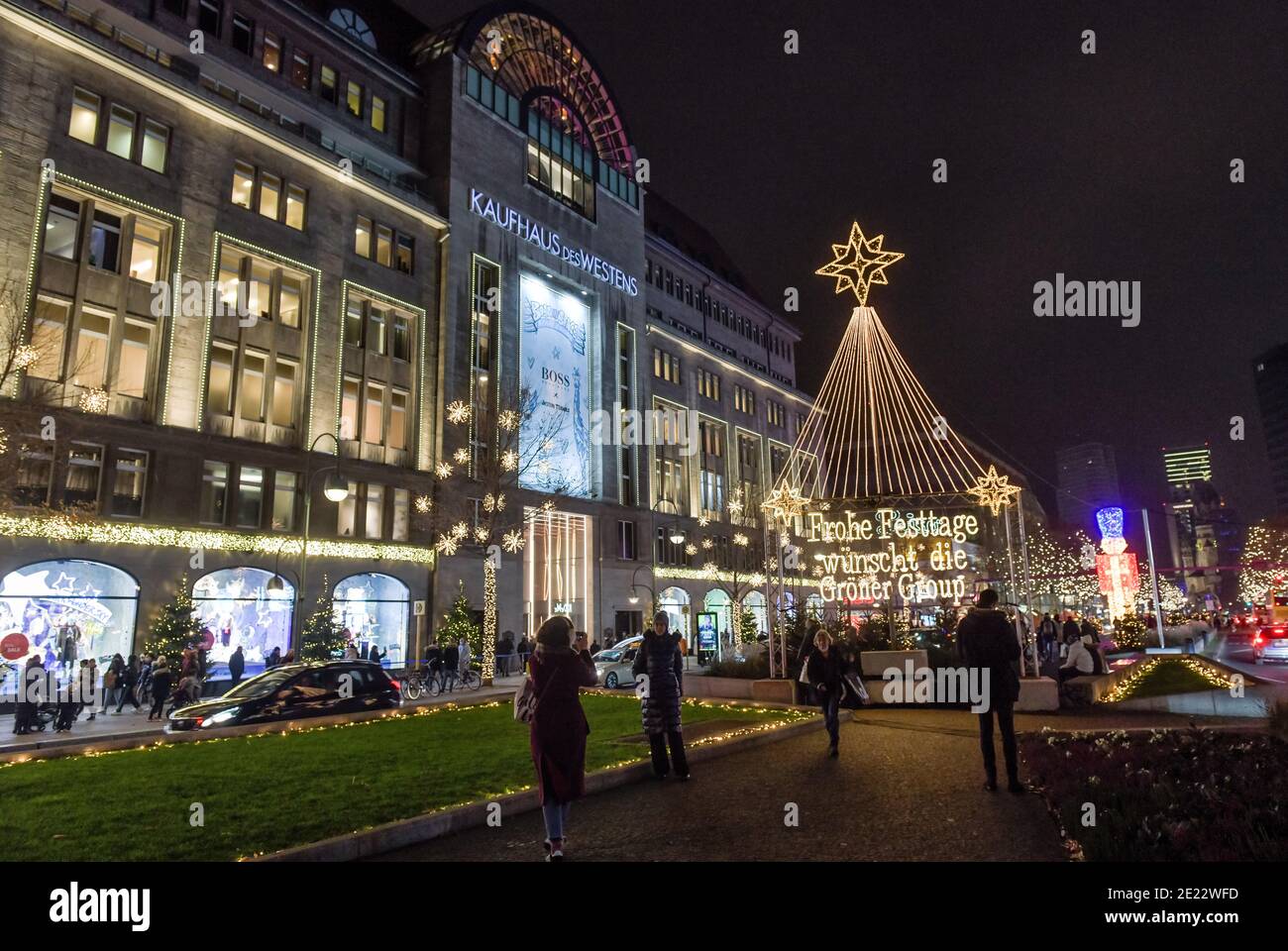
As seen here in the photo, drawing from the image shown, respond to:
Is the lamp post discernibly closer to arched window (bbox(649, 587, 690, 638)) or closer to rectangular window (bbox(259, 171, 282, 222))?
rectangular window (bbox(259, 171, 282, 222))

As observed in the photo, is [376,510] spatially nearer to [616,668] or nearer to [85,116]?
[616,668]

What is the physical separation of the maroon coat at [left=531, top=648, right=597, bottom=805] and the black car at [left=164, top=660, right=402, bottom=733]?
1180 cm

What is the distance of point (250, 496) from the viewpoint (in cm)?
2967

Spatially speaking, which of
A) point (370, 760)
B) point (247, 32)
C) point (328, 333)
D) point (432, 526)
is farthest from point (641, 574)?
point (370, 760)

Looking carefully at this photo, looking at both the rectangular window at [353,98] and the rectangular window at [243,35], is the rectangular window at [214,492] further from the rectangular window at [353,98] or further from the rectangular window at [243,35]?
the rectangular window at [353,98]

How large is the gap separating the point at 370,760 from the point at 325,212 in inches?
1134

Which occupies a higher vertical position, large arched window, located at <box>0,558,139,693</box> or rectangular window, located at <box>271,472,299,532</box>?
rectangular window, located at <box>271,472,299,532</box>

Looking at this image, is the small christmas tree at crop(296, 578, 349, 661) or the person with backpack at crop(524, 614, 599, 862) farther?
the small christmas tree at crop(296, 578, 349, 661)

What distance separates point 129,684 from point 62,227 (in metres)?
14.7

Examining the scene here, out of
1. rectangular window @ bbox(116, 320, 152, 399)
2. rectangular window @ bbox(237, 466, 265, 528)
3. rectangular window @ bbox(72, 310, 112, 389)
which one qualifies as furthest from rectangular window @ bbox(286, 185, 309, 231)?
rectangular window @ bbox(237, 466, 265, 528)

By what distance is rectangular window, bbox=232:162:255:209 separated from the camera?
3114 centimetres
